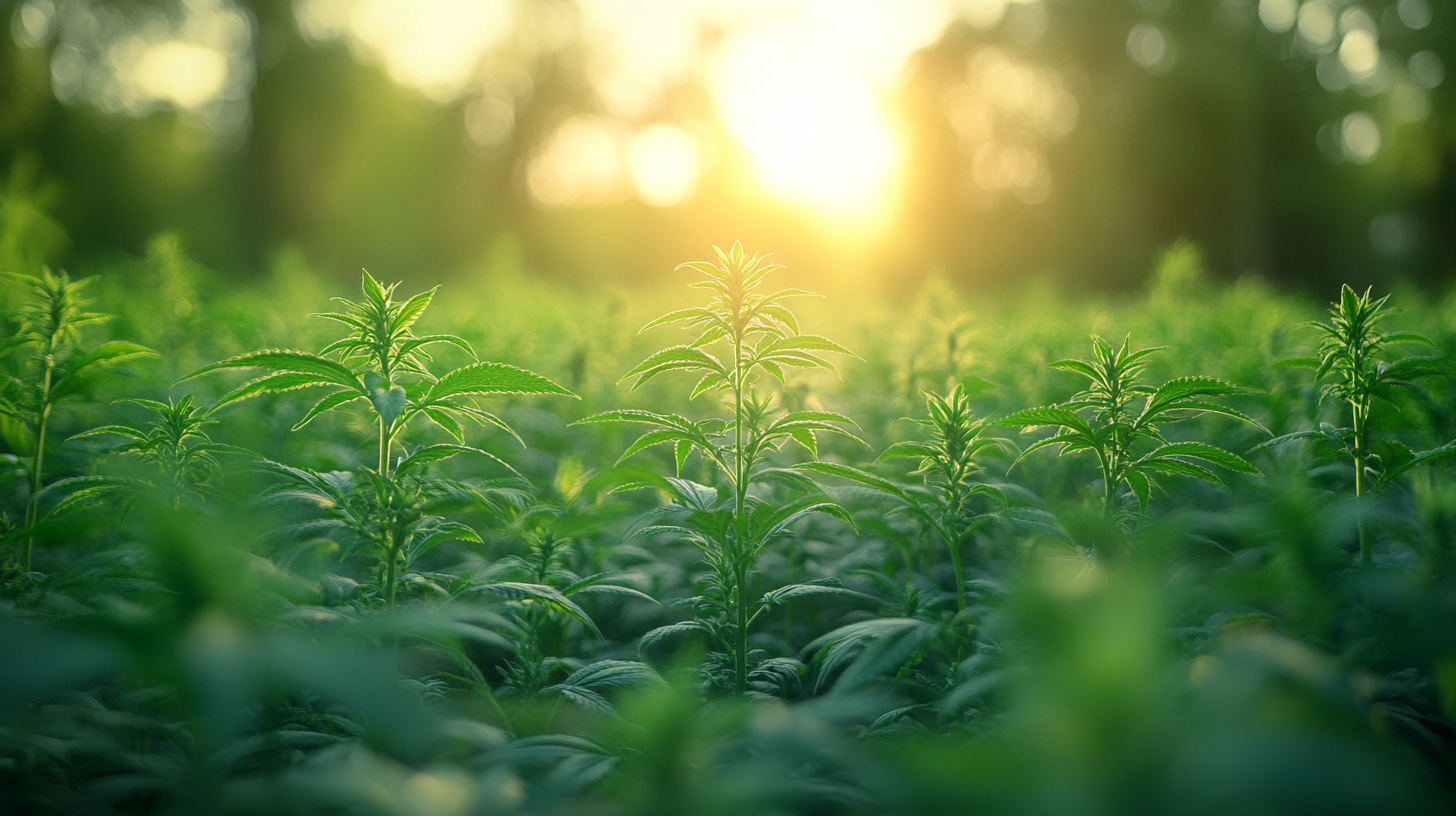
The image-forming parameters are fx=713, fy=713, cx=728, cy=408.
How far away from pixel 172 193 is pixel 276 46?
6366 mm

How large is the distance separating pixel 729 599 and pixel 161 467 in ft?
6.62

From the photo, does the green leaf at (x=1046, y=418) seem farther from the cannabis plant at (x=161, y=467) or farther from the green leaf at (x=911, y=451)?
the cannabis plant at (x=161, y=467)

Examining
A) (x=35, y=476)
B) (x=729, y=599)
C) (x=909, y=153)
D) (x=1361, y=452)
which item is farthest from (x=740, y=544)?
(x=909, y=153)

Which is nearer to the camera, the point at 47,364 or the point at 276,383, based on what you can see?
the point at 276,383

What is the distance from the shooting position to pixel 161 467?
8.10 feet

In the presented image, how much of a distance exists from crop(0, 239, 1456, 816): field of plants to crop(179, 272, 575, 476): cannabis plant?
0.01 metres

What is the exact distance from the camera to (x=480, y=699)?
214cm

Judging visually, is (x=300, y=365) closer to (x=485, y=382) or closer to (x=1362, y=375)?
(x=485, y=382)

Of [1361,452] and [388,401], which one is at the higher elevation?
[388,401]

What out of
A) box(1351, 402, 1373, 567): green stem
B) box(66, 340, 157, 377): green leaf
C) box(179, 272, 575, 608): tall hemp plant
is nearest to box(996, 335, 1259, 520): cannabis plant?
box(1351, 402, 1373, 567): green stem

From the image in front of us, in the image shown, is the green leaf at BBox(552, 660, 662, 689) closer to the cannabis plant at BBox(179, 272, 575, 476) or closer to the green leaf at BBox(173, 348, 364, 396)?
the cannabis plant at BBox(179, 272, 575, 476)

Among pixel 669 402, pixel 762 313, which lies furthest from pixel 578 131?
pixel 762 313

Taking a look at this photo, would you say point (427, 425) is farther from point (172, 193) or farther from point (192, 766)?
point (172, 193)

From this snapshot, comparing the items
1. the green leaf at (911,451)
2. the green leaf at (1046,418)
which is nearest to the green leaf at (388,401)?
the green leaf at (911,451)
